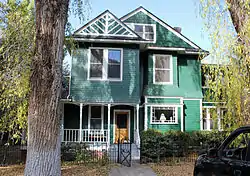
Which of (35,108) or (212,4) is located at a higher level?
(212,4)

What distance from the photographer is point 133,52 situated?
49.3 feet

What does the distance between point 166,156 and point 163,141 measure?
0.85 meters

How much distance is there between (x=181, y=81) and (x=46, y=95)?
1351cm

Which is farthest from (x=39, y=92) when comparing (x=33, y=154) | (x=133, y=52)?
(x=133, y=52)

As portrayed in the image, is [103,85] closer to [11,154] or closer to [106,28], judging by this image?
[106,28]

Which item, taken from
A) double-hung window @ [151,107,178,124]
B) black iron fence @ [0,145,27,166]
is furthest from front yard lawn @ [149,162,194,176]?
black iron fence @ [0,145,27,166]

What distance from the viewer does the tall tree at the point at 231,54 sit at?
20.6 feet

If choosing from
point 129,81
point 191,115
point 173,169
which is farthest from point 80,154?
point 191,115

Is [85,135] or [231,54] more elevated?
[231,54]

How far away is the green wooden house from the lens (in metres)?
14.5

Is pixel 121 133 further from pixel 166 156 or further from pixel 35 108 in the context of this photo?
pixel 35 108

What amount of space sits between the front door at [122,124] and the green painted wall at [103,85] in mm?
1981

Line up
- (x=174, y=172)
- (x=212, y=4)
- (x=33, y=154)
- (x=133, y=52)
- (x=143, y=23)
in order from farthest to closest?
(x=143, y=23) → (x=133, y=52) → (x=174, y=172) → (x=212, y=4) → (x=33, y=154)

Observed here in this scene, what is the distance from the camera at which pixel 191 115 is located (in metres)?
16.3
